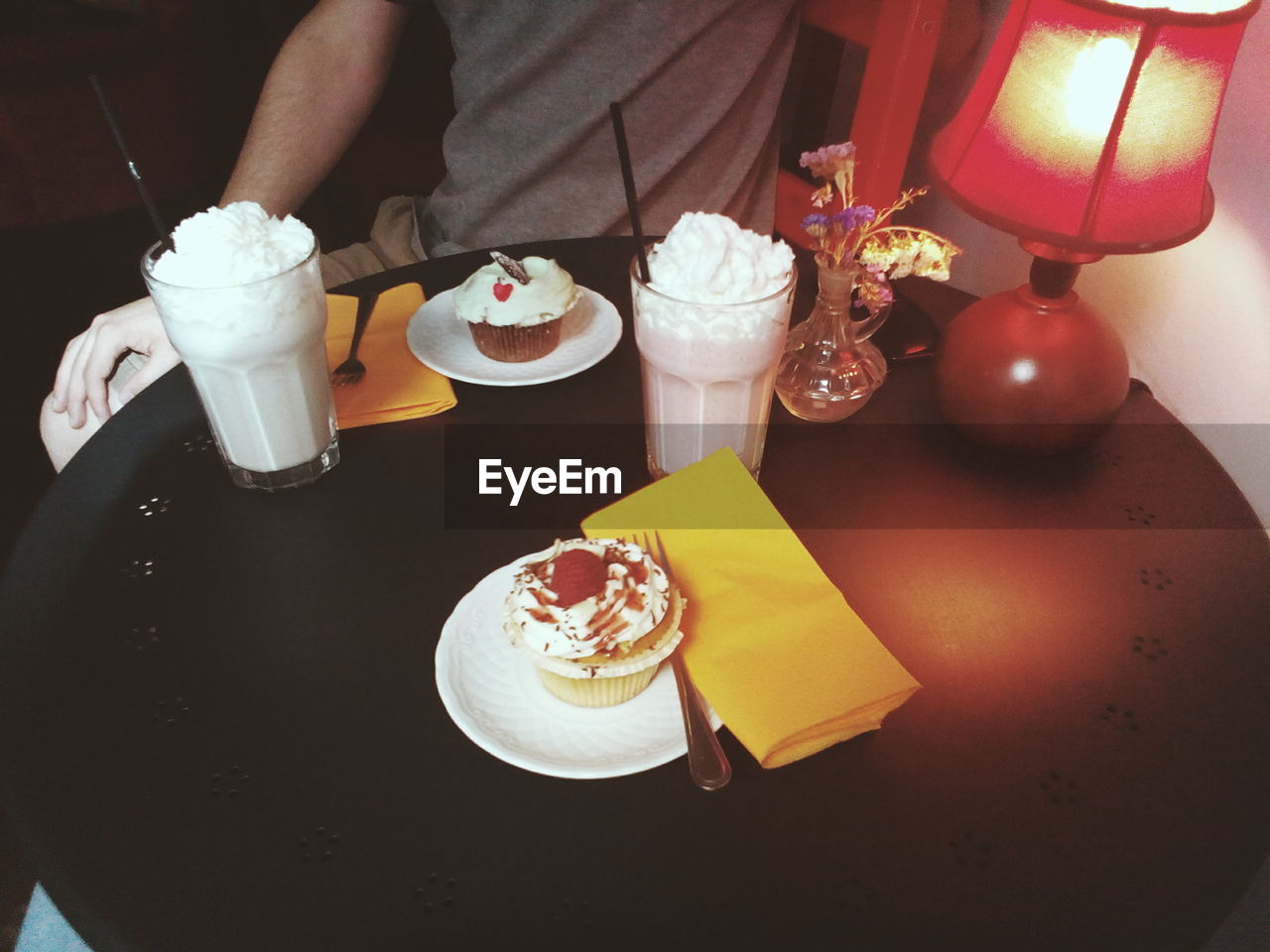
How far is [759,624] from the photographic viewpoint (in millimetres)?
825

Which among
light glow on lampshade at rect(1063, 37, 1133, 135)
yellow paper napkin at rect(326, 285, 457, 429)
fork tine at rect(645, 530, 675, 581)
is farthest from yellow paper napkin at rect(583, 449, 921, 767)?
light glow on lampshade at rect(1063, 37, 1133, 135)

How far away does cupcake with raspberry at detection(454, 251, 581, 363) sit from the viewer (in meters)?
1.19

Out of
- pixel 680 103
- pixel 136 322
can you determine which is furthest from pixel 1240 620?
pixel 136 322

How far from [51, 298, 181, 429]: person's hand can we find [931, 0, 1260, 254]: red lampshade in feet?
3.41

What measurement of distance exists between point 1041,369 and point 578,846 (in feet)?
2.30

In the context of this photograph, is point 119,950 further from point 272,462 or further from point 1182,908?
point 1182,908

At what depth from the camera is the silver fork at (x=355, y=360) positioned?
1203mm

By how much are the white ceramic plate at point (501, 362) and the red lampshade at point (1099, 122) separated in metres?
0.51

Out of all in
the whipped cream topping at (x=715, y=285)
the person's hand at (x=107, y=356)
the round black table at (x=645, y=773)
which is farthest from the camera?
the person's hand at (x=107, y=356)

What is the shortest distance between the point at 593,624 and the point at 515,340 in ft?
1.80

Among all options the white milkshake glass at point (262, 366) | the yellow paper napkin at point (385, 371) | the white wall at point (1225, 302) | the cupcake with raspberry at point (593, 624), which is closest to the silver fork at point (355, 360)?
the yellow paper napkin at point (385, 371)

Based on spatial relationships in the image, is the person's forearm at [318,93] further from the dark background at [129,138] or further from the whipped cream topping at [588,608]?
the dark background at [129,138]

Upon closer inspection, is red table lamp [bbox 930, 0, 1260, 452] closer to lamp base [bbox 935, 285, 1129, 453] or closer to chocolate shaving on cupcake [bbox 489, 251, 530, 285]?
lamp base [bbox 935, 285, 1129, 453]

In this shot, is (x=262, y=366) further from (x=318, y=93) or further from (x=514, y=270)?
(x=318, y=93)
